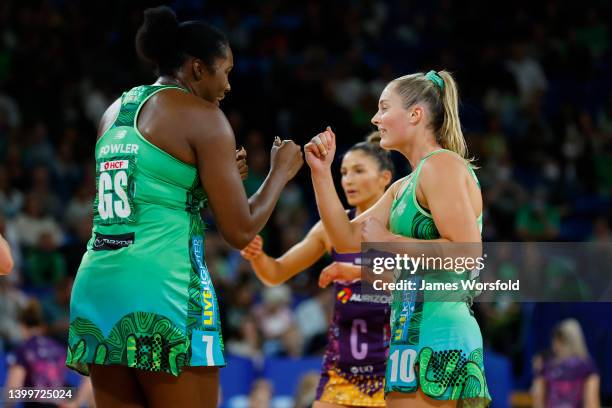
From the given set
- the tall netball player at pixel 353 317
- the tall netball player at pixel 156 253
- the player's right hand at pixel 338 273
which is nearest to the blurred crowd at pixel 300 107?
the tall netball player at pixel 353 317

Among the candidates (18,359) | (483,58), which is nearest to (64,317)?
(18,359)

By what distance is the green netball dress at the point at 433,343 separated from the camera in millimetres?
3441

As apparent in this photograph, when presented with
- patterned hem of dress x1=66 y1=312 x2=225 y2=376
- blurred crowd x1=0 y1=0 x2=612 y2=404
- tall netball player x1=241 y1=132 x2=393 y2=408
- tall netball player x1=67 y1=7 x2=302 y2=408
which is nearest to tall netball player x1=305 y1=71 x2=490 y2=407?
tall netball player x1=67 y1=7 x2=302 y2=408

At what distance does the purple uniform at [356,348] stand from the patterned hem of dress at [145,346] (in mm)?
1793

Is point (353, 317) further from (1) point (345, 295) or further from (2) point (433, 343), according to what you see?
(2) point (433, 343)

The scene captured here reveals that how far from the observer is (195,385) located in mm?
3135

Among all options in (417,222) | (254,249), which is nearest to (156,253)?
(417,222)

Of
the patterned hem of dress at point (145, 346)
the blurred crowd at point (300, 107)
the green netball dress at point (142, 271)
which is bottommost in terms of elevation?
the patterned hem of dress at point (145, 346)

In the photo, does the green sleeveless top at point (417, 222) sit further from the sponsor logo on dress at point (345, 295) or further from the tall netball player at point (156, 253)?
the sponsor logo on dress at point (345, 295)

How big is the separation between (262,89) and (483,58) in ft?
10.6

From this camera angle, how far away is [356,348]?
488 cm

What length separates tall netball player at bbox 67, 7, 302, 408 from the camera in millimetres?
3109

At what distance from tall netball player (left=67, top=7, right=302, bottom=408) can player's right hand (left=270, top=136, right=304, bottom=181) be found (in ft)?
1.19

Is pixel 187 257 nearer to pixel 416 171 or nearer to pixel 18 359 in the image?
pixel 416 171
